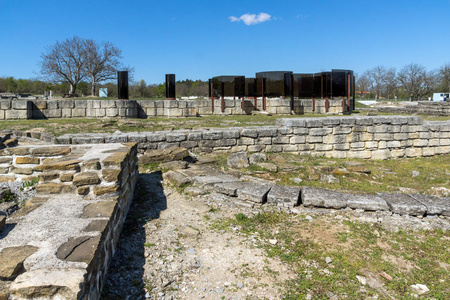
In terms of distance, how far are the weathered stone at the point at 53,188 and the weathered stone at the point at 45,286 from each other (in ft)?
6.25

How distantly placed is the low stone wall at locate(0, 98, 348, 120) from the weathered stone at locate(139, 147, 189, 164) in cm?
725

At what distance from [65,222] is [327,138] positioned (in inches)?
312

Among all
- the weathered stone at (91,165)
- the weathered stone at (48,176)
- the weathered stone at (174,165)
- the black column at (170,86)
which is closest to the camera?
the weathered stone at (48,176)

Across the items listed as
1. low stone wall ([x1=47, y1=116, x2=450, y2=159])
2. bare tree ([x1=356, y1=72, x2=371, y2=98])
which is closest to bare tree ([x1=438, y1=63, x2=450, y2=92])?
bare tree ([x1=356, y1=72, x2=371, y2=98])

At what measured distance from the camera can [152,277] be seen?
3205 mm

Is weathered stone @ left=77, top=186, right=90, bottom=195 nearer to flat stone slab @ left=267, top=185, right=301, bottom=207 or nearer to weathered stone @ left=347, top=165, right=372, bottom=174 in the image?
flat stone slab @ left=267, top=185, right=301, bottom=207

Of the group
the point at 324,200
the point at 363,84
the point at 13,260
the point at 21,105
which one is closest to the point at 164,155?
the point at 324,200

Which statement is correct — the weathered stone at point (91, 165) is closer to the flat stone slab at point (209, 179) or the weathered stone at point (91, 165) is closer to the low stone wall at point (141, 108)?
the flat stone slab at point (209, 179)

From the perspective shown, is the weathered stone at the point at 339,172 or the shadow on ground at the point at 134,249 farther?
the weathered stone at the point at 339,172

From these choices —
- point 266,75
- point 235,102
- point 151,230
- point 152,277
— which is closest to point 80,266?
point 152,277

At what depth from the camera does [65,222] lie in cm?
305

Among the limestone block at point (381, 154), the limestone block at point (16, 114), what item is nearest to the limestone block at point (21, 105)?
the limestone block at point (16, 114)

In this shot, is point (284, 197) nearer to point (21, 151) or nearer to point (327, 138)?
point (21, 151)

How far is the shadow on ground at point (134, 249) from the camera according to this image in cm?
294
